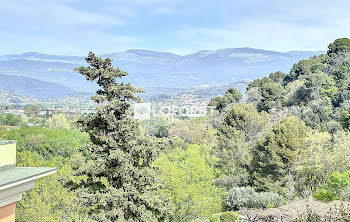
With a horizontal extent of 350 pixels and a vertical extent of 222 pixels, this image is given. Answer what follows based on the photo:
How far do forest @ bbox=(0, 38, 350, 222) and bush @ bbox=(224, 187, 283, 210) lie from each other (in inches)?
2.9

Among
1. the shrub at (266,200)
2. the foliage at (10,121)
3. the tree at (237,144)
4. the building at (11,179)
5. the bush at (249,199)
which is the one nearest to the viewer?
the building at (11,179)

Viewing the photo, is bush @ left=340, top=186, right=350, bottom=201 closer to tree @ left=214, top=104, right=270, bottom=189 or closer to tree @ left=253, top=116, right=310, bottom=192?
tree @ left=253, top=116, right=310, bottom=192

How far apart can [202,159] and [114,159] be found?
15832 mm

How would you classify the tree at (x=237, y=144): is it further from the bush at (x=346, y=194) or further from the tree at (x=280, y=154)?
the bush at (x=346, y=194)

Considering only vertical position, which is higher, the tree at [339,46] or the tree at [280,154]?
the tree at [339,46]

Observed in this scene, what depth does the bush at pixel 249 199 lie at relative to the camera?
75.8 ft

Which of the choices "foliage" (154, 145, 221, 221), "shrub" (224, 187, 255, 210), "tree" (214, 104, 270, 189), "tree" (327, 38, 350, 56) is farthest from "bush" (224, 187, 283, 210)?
"tree" (327, 38, 350, 56)

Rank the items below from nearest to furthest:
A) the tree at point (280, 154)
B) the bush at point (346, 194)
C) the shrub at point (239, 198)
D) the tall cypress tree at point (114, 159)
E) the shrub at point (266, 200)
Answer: the tall cypress tree at point (114, 159)
the bush at point (346, 194)
the shrub at point (266, 200)
the shrub at point (239, 198)
the tree at point (280, 154)

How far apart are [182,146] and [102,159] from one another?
32.2 metres

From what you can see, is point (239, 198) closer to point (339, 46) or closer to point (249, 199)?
point (249, 199)

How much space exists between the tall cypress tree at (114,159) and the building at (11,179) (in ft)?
21.2

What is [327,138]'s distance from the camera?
26.7 m

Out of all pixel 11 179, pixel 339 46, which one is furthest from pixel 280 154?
pixel 339 46

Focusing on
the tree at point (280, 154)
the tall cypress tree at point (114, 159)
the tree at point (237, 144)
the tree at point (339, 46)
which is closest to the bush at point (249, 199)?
the tree at point (280, 154)
